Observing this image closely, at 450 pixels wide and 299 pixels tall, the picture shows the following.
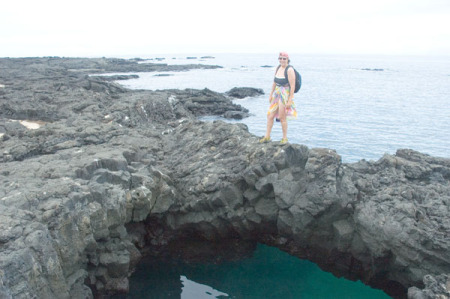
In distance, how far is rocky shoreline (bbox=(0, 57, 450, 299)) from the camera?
20.5ft

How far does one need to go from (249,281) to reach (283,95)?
4.87m

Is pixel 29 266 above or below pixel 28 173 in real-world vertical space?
below

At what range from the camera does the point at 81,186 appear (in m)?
7.04

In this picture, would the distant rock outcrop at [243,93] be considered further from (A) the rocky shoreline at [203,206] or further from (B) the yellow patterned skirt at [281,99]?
(B) the yellow patterned skirt at [281,99]

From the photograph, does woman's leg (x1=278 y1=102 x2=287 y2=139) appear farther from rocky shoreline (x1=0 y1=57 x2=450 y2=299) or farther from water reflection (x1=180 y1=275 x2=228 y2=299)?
water reflection (x1=180 y1=275 x2=228 y2=299)

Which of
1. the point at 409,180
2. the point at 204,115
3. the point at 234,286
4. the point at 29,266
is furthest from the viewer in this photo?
the point at 204,115

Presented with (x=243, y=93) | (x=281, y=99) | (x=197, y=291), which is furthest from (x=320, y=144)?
(x=243, y=93)

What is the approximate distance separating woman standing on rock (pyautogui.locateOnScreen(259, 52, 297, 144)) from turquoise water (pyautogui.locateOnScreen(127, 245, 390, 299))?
3259 mm

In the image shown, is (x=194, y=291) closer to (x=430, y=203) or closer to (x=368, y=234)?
(x=368, y=234)

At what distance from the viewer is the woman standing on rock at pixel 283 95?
31.1 feet

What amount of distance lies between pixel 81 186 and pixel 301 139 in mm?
15651

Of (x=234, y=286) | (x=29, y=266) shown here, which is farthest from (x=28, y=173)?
(x=234, y=286)

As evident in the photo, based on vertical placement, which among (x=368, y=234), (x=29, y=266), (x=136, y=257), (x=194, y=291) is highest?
(x=29, y=266)

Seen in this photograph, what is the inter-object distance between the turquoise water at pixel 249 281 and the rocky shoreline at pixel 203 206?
34 centimetres
